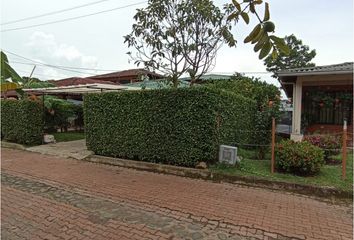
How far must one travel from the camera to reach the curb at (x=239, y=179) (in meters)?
5.81

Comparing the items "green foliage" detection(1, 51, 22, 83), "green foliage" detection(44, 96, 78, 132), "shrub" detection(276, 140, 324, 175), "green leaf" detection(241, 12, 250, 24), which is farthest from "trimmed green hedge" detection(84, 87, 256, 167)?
"green foliage" detection(1, 51, 22, 83)

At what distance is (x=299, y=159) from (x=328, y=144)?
1949 millimetres

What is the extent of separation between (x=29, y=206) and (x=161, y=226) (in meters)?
2.59

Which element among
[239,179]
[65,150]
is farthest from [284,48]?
→ [65,150]

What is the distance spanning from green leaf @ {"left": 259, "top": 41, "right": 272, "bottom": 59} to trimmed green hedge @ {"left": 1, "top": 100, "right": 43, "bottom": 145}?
12.1 metres

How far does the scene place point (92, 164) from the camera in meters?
8.94

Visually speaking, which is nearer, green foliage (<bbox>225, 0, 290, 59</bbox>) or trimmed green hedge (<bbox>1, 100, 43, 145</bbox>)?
green foliage (<bbox>225, 0, 290, 59</bbox>)

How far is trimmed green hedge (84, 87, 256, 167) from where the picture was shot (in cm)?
734

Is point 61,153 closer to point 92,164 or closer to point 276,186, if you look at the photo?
point 92,164

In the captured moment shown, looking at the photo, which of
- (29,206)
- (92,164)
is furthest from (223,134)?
(29,206)

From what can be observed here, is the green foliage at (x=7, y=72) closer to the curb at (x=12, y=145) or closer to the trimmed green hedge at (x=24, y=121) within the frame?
the trimmed green hedge at (x=24, y=121)

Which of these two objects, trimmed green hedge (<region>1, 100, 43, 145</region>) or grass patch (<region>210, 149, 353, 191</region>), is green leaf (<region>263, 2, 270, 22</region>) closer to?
grass patch (<region>210, 149, 353, 191</region>)

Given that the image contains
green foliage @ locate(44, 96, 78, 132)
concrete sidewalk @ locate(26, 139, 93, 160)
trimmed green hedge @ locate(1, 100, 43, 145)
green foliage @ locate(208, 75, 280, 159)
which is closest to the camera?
green foliage @ locate(208, 75, 280, 159)

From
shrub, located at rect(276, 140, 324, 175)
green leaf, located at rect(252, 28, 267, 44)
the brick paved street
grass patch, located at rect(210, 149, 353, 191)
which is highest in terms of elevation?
green leaf, located at rect(252, 28, 267, 44)
